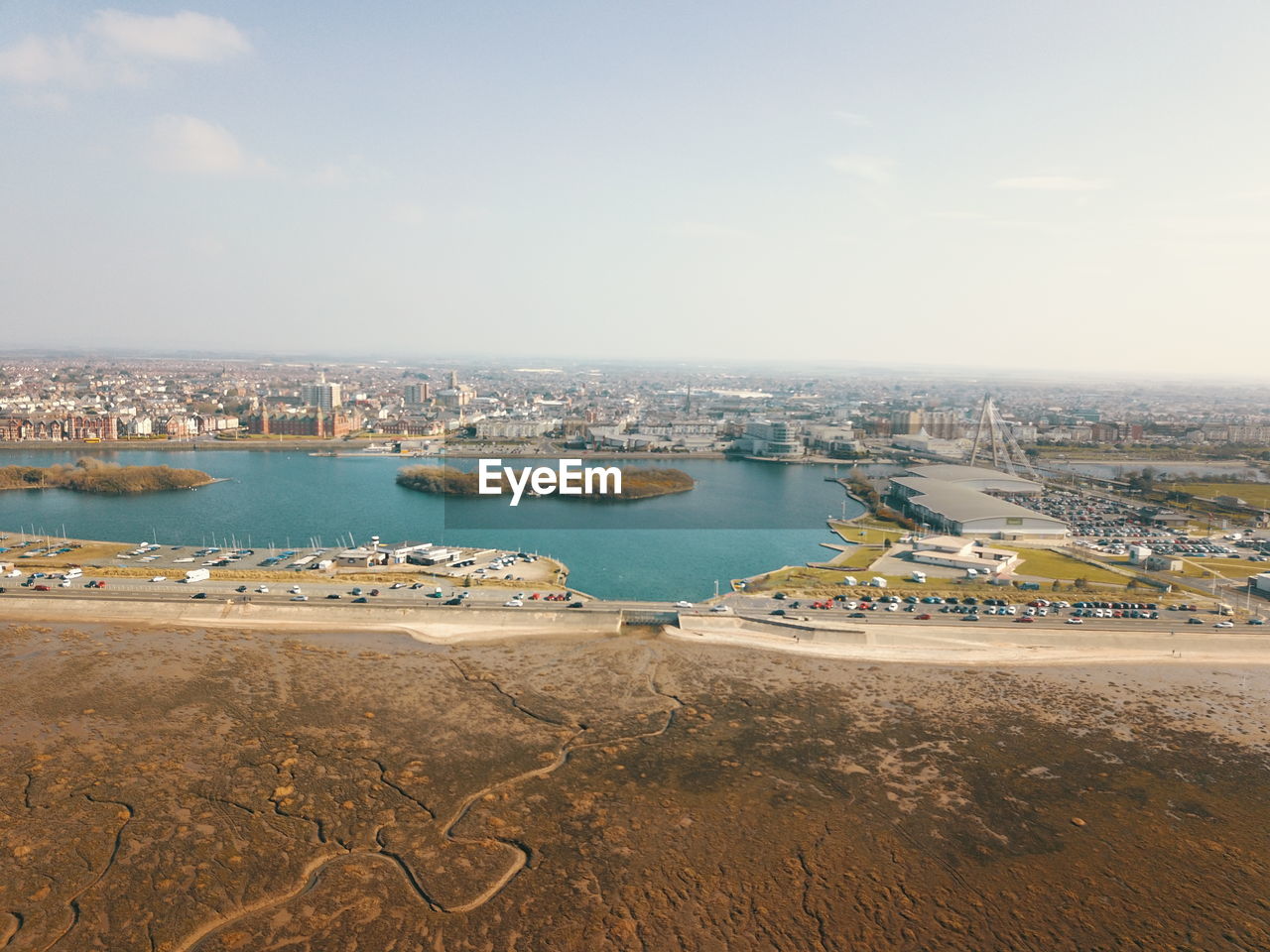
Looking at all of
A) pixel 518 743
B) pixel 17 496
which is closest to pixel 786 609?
pixel 518 743

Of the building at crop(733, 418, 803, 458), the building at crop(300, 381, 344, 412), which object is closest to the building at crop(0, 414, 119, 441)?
the building at crop(300, 381, 344, 412)

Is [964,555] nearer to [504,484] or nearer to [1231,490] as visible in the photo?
[504,484]

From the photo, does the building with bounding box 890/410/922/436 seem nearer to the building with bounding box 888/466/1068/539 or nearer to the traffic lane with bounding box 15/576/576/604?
the building with bounding box 888/466/1068/539

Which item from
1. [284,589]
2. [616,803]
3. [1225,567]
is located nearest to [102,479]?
[284,589]

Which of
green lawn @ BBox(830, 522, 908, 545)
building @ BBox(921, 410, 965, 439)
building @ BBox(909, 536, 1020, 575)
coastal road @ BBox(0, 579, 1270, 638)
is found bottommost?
green lawn @ BBox(830, 522, 908, 545)

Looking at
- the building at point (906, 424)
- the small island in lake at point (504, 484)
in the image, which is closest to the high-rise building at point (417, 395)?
the small island in lake at point (504, 484)

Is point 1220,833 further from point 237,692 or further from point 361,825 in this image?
point 237,692
